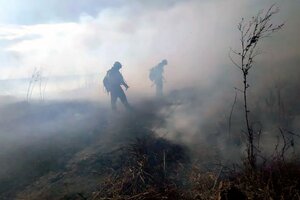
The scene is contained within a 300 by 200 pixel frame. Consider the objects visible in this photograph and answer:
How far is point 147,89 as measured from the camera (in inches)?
945

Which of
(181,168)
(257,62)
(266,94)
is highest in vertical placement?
(257,62)

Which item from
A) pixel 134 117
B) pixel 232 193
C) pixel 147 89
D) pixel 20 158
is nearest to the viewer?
pixel 232 193

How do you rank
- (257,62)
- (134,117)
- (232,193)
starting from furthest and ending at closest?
(257,62) < (134,117) < (232,193)

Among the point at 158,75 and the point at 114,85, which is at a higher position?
the point at 158,75

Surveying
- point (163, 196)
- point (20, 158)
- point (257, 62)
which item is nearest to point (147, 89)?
point (257, 62)

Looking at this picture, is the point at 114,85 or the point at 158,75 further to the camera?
the point at 158,75

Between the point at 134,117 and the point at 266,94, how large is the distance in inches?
207

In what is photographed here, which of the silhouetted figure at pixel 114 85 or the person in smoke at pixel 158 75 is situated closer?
the silhouetted figure at pixel 114 85

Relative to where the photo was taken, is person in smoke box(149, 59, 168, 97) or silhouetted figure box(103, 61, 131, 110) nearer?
silhouetted figure box(103, 61, 131, 110)

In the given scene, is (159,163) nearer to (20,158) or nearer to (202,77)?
(20,158)

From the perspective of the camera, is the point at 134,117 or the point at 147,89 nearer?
the point at 134,117

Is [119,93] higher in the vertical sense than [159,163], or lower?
higher

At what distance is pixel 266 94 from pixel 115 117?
585cm

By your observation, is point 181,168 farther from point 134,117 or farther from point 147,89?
point 147,89
